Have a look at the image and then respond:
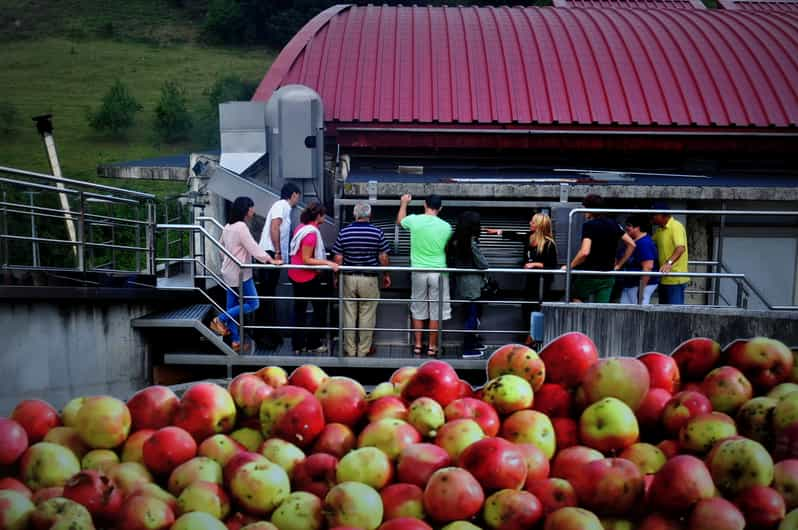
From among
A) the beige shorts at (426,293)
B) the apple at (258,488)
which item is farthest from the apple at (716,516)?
the beige shorts at (426,293)

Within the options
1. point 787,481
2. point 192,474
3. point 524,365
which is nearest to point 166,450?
point 192,474

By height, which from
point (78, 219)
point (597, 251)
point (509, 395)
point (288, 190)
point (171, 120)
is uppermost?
point (171, 120)

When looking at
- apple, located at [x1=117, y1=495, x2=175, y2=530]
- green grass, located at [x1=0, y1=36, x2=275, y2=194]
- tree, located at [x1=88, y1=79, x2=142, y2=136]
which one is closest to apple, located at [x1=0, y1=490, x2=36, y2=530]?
apple, located at [x1=117, y1=495, x2=175, y2=530]

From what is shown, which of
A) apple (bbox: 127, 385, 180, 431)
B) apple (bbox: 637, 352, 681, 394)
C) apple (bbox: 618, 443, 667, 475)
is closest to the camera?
apple (bbox: 618, 443, 667, 475)

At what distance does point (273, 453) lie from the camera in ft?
9.32

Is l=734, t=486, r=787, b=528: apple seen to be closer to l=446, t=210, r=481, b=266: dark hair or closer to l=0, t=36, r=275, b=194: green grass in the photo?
l=446, t=210, r=481, b=266: dark hair

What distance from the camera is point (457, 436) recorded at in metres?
2.84

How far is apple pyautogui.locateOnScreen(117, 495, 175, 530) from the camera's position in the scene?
2.40m

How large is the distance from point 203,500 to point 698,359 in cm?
216

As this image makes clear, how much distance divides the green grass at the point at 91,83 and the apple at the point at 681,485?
34.4 meters

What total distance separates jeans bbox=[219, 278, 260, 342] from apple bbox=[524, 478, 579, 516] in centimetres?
586

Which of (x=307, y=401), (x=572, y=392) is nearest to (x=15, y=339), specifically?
(x=307, y=401)

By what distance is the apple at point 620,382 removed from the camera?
2988 millimetres

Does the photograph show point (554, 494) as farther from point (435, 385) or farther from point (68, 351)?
point (68, 351)
